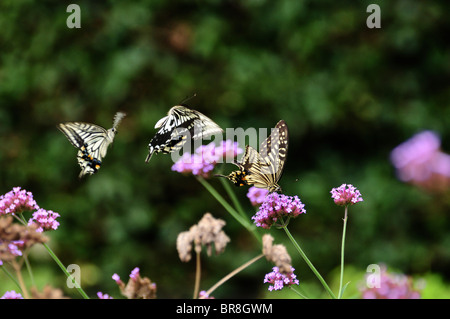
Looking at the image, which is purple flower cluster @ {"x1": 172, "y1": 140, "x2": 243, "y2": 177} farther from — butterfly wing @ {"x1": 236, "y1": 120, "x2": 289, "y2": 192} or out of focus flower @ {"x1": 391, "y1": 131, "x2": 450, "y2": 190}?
out of focus flower @ {"x1": 391, "y1": 131, "x2": 450, "y2": 190}

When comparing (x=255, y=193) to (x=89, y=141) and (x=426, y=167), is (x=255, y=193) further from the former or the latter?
(x=89, y=141)

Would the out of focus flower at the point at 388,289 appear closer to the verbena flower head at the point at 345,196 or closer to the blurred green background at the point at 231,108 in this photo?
the verbena flower head at the point at 345,196

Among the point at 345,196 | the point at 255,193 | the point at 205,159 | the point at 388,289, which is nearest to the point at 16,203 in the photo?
the point at 205,159

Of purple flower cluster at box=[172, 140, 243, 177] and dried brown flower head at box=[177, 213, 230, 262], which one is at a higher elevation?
purple flower cluster at box=[172, 140, 243, 177]

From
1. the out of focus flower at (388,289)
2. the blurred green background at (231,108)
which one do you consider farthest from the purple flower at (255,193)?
the blurred green background at (231,108)

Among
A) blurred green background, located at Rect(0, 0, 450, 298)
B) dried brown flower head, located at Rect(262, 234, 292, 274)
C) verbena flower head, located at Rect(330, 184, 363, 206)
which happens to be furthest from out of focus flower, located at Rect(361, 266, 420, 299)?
blurred green background, located at Rect(0, 0, 450, 298)
